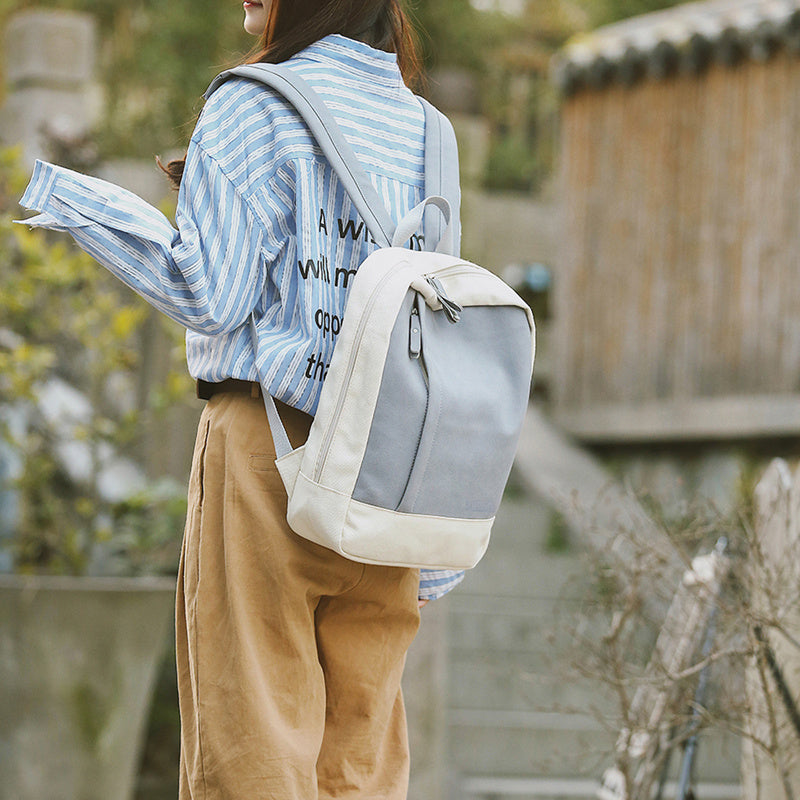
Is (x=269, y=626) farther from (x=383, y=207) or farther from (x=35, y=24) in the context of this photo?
(x=35, y=24)

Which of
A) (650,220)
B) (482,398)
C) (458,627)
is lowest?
(458,627)

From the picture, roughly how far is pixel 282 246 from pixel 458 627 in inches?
180

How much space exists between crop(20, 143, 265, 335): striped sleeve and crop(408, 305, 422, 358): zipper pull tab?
9.8 inches

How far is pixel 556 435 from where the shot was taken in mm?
8492

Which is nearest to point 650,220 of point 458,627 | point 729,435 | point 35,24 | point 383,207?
point 729,435

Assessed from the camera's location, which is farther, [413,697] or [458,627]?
[458,627]

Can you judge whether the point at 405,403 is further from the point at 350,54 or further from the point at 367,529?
the point at 350,54

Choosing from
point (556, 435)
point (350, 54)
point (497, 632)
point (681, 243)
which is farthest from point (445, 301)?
point (556, 435)

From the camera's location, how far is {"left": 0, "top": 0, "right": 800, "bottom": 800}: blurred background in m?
3.05

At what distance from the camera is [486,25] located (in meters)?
12.3

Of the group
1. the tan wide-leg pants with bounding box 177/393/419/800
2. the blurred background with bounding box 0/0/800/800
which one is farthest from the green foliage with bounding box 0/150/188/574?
the tan wide-leg pants with bounding box 177/393/419/800

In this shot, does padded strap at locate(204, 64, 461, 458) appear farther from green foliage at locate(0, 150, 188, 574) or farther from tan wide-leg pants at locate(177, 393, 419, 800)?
green foliage at locate(0, 150, 188, 574)

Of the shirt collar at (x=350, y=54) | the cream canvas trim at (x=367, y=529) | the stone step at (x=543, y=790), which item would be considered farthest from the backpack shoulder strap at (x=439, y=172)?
the stone step at (x=543, y=790)

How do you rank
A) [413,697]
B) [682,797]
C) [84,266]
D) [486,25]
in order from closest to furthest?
[682,797] < [413,697] < [84,266] < [486,25]
